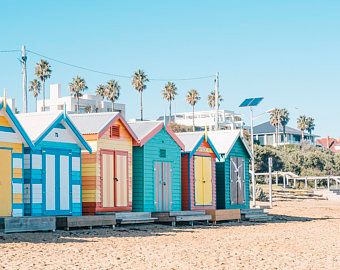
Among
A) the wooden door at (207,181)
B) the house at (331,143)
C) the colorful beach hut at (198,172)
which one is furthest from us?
the house at (331,143)

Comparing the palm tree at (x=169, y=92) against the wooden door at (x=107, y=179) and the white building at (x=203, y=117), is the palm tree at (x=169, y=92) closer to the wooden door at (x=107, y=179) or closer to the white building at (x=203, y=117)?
the white building at (x=203, y=117)

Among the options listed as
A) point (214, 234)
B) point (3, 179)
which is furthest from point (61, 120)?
point (214, 234)

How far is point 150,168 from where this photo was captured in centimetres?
2641

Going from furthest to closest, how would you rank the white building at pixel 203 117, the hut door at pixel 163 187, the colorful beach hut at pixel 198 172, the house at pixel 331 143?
1. the house at pixel 331 143
2. the white building at pixel 203 117
3. the colorful beach hut at pixel 198 172
4. the hut door at pixel 163 187

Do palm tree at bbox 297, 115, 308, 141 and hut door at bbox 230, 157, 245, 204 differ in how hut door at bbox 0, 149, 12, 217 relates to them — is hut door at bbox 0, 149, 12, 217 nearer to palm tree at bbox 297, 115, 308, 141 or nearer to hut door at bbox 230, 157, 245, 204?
hut door at bbox 230, 157, 245, 204

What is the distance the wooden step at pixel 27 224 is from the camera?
1900cm

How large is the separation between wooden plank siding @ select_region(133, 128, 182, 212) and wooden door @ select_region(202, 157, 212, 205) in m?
2.07

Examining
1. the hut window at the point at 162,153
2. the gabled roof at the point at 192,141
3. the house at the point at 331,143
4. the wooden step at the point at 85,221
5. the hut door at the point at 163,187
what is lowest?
the wooden step at the point at 85,221

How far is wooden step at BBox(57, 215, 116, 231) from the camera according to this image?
21156 mm

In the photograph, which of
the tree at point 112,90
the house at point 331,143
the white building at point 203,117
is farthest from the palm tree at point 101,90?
the house at point 331,143

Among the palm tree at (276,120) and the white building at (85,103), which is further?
the palm tree at (276,120)

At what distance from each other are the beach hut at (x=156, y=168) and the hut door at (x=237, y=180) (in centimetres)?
410

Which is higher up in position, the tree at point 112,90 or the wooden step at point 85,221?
the tree at point 112,90

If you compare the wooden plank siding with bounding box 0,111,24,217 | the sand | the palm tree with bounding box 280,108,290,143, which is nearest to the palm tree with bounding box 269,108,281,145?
the palm tree with bounding box 280,108,290,143
